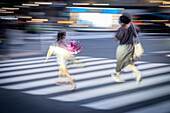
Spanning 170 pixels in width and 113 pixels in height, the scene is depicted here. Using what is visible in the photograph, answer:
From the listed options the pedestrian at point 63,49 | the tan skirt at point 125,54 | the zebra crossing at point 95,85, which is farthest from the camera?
the tan skirt at point 125,54

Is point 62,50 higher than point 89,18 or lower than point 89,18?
lower

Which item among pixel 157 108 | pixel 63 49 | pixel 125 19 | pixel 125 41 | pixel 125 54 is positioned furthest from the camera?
pixel 125 54

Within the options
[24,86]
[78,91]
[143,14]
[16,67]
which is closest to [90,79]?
[78,91]

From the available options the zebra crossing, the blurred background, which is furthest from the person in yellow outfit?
the blurred background

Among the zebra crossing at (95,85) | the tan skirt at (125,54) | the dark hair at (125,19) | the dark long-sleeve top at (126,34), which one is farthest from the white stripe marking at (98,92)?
the dark hair at (125,19)

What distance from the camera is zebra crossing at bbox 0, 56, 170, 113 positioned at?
4398 millimetres

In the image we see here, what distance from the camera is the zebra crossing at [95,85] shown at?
173 inches

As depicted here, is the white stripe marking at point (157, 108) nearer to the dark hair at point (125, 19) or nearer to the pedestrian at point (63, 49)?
the pedestrian at point (63, 49)

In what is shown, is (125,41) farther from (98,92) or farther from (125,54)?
(98,92)

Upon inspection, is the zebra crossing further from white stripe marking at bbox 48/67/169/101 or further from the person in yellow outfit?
the person in yellow outfit

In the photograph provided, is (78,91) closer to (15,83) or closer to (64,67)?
(64,67)

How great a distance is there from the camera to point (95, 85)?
5629 mm

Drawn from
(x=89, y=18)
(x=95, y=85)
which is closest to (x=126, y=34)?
(x=95, y=85)

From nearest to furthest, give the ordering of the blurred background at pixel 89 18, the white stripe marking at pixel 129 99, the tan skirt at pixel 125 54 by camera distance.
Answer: the white stripe marking at pixel 129 99 → the tan skirt at pixel 125 54 → the blurred background at pixel 89 18
